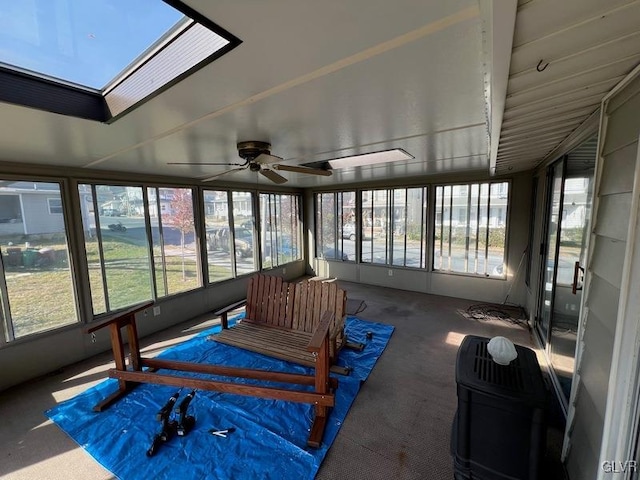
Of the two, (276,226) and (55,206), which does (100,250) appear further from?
(276,226)

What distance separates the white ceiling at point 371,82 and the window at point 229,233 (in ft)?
8.09

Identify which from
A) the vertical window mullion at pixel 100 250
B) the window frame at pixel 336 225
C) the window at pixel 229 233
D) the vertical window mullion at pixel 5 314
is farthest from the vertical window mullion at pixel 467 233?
the vertical window mullion at pixel 5 314

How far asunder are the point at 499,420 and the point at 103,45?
2.86m

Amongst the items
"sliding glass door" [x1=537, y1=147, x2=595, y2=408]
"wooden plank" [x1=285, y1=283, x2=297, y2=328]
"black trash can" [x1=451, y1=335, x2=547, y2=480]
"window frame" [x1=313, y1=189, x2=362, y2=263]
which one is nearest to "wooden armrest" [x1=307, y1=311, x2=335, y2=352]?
"black trash can" [x1=451, y1=335, x2=547, y2=480]

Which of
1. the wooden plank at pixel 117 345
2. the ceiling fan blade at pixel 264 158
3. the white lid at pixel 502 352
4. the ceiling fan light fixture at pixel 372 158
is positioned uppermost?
the ceiling fan light fixture at pixel 372 158

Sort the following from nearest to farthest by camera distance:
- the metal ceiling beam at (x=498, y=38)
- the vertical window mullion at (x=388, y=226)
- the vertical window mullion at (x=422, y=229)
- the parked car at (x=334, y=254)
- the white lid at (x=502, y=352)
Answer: the metal ceiling beam at (x=498, y=38)
the white lid at (x=502, y=352)
the vertical window mullion at (x=422, y=229)
the vertical window mullion at (x=388, y=226)
the parked car at (x=334, y=254)

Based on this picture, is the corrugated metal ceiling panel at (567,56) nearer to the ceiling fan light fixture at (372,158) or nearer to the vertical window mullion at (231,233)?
the ceiling fan light fixture at (372,158)

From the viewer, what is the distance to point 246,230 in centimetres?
585

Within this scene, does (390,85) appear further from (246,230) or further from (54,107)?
(246,230)

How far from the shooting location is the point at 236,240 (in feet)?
18.4

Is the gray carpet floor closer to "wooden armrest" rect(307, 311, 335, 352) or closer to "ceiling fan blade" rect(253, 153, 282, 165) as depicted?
"wooden armrest" rect(307, 311, 335, 352)

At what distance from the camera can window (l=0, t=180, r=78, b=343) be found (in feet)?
9.78

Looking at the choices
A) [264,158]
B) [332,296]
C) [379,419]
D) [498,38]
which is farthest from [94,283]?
[498,38]

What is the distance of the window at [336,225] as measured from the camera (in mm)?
6848
